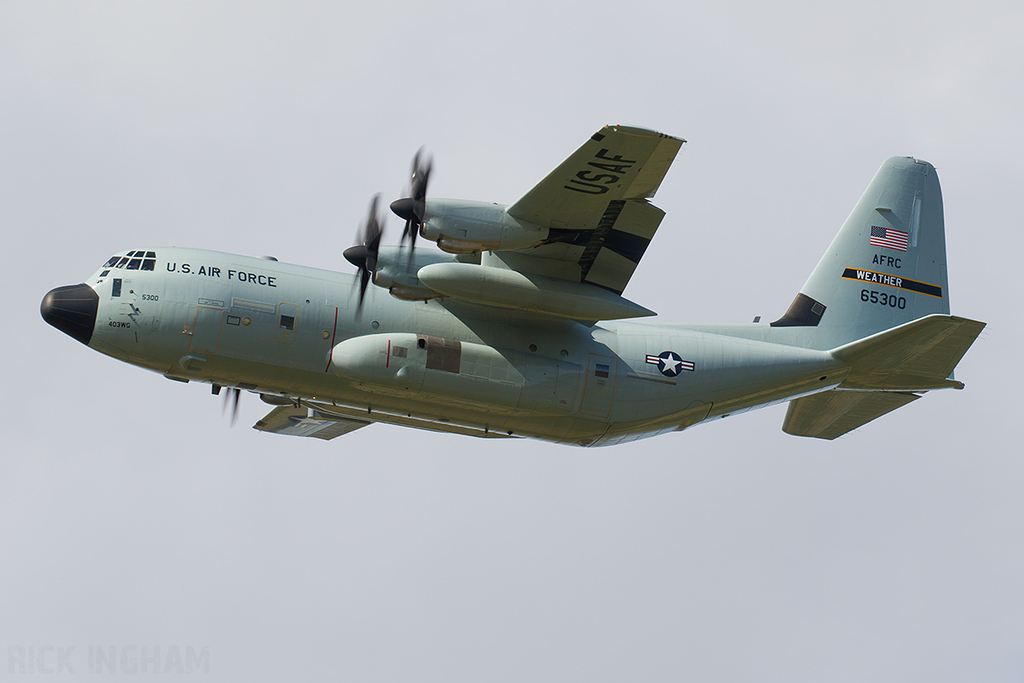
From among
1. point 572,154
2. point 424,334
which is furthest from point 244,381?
point 572,154

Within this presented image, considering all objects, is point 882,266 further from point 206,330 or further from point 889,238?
point 206,330

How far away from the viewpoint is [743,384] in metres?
21.5

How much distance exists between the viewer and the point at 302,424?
83.4 feet

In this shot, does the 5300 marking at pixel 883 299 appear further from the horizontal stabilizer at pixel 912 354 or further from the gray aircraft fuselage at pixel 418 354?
the gray aircraft fuselage at pixel 418 354

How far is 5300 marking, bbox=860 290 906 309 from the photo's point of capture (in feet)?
76.8

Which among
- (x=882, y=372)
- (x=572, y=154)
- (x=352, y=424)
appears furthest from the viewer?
(x=352, y=424)

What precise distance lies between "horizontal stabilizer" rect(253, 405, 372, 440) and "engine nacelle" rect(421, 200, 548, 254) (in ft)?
22.9

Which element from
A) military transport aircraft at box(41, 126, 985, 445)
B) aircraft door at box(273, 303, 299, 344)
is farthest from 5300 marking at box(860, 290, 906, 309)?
aircraft door at box(273, 303, 299, 344)

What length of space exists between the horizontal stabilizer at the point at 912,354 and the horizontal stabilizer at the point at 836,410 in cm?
72

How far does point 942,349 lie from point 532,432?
820cm

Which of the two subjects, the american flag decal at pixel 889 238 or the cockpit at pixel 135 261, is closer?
the cockpit at pixel 135 261

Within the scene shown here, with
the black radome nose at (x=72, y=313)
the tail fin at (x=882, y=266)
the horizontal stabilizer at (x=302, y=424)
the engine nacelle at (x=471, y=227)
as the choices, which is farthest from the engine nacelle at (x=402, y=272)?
the tail fin at (x=882, y=266)

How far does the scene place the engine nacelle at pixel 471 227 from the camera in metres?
18.3

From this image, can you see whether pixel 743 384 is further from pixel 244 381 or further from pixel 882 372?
pixel 244 381
